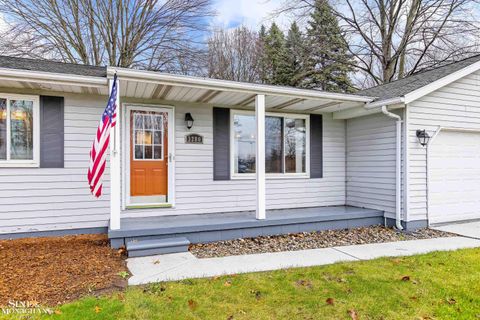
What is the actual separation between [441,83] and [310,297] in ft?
17.3

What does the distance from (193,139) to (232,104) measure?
1.07m

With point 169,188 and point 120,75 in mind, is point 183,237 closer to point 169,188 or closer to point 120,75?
point 169,188

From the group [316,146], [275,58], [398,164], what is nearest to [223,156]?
[316,146]

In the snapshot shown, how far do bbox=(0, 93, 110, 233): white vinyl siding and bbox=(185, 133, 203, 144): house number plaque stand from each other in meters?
1.61

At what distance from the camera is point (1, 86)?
5.00 metres

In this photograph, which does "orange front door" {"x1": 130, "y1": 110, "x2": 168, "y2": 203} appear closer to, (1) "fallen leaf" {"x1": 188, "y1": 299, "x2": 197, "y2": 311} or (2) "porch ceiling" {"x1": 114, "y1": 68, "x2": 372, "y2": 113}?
(2) "porch ceiling" {"x1": 114, "y1": 68, "x2": 372, "y2": 113}

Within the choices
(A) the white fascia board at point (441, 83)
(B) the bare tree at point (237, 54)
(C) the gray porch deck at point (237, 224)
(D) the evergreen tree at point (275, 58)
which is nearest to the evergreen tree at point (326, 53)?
(D) the evergreen tree at point (275, 58)

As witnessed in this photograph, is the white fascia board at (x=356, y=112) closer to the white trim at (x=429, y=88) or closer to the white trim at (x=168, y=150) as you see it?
the white trim at (x=429, y=88)

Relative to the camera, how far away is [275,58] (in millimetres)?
17094

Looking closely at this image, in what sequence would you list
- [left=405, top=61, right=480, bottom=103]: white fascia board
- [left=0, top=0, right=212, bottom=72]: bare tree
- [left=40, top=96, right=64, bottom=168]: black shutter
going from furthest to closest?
[left=0, top=0, right=212, bottom=72]: bare tree → [left=405, top=61, right=480, bottom=103]: white fascia board → [left=40, top=96, right=64, bottom=168]: black shutter

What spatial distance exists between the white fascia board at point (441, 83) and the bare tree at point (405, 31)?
27.8 feet

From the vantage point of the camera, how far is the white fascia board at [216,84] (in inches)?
185

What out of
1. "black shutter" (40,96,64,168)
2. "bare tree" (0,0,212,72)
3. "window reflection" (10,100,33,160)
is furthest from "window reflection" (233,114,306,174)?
"bare tree" (0,0,212,72)

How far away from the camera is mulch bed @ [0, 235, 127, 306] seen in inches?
122
